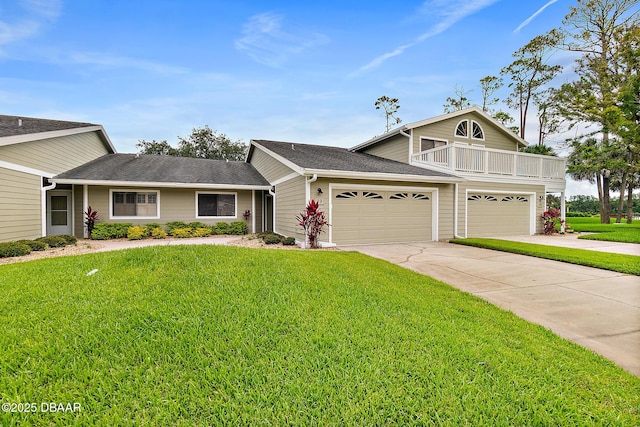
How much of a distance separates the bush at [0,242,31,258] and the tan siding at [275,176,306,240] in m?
7.38

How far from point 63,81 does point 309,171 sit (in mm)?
10548

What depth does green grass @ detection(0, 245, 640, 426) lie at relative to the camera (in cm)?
186

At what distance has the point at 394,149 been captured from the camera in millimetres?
14211

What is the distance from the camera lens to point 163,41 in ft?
34.7

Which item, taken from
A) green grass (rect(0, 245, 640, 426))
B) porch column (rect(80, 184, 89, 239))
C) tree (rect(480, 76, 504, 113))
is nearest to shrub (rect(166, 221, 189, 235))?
porch column (rect(80, 184, 89, 239))

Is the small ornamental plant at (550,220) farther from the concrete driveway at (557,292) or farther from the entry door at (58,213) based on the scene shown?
the entry door at (58,213)

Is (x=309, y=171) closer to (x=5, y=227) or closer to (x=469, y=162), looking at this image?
(x=469, y=162)

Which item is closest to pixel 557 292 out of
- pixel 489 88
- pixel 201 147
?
pixel 489 88

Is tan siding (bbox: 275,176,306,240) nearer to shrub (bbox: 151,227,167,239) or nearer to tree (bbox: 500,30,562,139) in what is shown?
shrub (bbox: 151,227,167,239)

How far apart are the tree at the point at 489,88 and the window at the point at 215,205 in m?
21.4

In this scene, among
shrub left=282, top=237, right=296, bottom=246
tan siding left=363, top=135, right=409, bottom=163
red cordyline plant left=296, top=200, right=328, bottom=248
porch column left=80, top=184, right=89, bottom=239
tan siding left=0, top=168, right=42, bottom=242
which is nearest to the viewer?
tan siding left=0, top=168, right=42, bottom=242

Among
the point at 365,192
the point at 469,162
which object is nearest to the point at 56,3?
the point at 365,192

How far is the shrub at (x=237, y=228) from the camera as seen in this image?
13038 millimetres

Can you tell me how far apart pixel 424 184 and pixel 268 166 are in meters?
7.09
